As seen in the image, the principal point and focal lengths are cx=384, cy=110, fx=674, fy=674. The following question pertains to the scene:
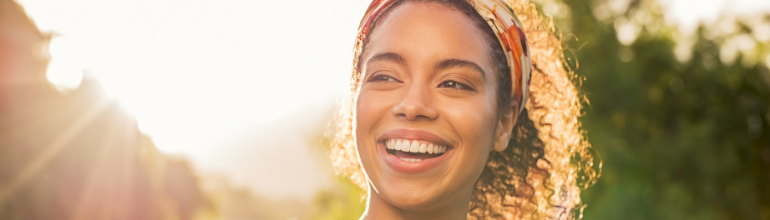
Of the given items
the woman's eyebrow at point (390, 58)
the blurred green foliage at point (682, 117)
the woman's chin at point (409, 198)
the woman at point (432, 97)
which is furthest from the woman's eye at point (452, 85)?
the blurred green foliage at point (682, 117)

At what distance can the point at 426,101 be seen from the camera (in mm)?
2344

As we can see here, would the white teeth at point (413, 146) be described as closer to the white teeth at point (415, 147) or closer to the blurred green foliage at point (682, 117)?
the white teeth at point (415, 147)

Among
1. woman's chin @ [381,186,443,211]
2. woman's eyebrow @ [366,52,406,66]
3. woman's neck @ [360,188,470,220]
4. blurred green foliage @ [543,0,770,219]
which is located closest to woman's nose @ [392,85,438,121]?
woman's eyebrow @ [366,52,406,66]

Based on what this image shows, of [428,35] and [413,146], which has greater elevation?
[428,35]

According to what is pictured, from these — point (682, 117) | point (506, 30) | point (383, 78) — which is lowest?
point (383, 78)

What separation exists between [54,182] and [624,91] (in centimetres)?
1322

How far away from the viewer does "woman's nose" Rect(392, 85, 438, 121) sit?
7.59 ft

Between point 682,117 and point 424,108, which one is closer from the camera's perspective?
point 424,108

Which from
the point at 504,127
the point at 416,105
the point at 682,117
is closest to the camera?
the point at 416,105

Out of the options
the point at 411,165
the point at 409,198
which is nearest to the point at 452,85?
the point at 411,165

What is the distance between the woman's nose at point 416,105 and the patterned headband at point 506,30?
376mm

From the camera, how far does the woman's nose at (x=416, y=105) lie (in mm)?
2312

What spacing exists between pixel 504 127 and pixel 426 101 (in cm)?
Result: 54

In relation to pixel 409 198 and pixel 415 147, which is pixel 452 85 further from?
pixel 409 198
